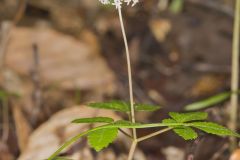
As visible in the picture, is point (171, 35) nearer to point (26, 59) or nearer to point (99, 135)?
point (26, 59)

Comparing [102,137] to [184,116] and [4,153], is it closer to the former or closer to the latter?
[184,116]

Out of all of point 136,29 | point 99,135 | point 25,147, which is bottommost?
point 25,147

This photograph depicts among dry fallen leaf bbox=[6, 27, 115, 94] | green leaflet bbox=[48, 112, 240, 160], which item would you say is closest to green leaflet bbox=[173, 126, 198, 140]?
green leaflet bbox=[48, 112, 240, 160]

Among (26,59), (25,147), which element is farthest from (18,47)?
(25,147)

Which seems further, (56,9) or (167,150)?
(56,9)

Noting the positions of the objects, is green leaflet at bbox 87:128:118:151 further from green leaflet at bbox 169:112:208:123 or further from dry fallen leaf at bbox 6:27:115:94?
dry fallen leaf at bbox 6:27:115:94

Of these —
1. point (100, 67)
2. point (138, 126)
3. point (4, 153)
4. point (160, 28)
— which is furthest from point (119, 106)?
point (160, 28)

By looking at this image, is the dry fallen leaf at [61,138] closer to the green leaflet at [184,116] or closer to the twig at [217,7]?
the green leaflet at [184,116]
